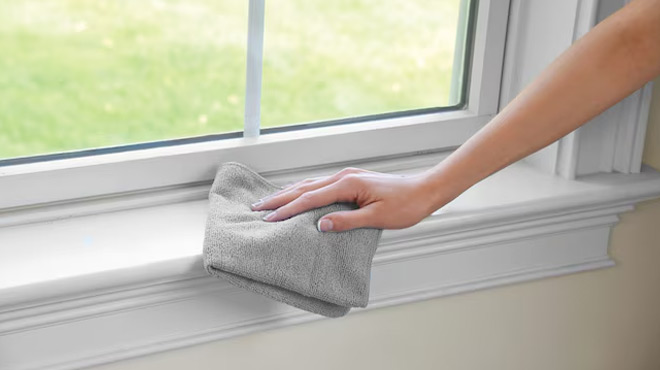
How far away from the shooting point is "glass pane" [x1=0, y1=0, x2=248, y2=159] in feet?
3.81

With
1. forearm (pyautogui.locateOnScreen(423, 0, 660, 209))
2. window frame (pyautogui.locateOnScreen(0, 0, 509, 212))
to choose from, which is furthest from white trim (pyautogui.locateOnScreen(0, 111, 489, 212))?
forearm (pyautogui.locateOnScreen(423, 0, 660, 209))

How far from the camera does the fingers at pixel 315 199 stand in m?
1.17

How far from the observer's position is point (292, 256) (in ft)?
3.62

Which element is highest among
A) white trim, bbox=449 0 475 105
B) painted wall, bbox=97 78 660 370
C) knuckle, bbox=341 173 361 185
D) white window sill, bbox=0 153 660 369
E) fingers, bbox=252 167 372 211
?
white trim, bbox=449 0 475 105

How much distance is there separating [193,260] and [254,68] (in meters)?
0.31

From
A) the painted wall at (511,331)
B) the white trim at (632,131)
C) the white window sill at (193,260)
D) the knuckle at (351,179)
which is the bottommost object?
the painted wall at (511,331)

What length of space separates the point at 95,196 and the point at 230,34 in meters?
0.29

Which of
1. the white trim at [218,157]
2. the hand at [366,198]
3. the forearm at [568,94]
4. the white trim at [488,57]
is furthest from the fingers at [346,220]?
the white trim at [488,57]

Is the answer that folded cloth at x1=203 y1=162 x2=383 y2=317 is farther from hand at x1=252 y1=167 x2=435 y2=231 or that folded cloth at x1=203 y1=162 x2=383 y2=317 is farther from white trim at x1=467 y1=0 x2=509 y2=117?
white trim at x1=467 y1=0 x2=509 y2=117

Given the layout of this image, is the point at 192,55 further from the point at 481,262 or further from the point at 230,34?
the point at 481,262

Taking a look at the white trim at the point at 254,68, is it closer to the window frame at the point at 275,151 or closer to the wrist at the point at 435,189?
the window frame at the point at 275,151

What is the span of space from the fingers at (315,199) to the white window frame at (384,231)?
0.32 ft

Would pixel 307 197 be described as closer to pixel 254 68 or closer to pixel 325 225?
pixel 325 225

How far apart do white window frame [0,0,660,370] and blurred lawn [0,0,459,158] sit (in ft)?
0.13
